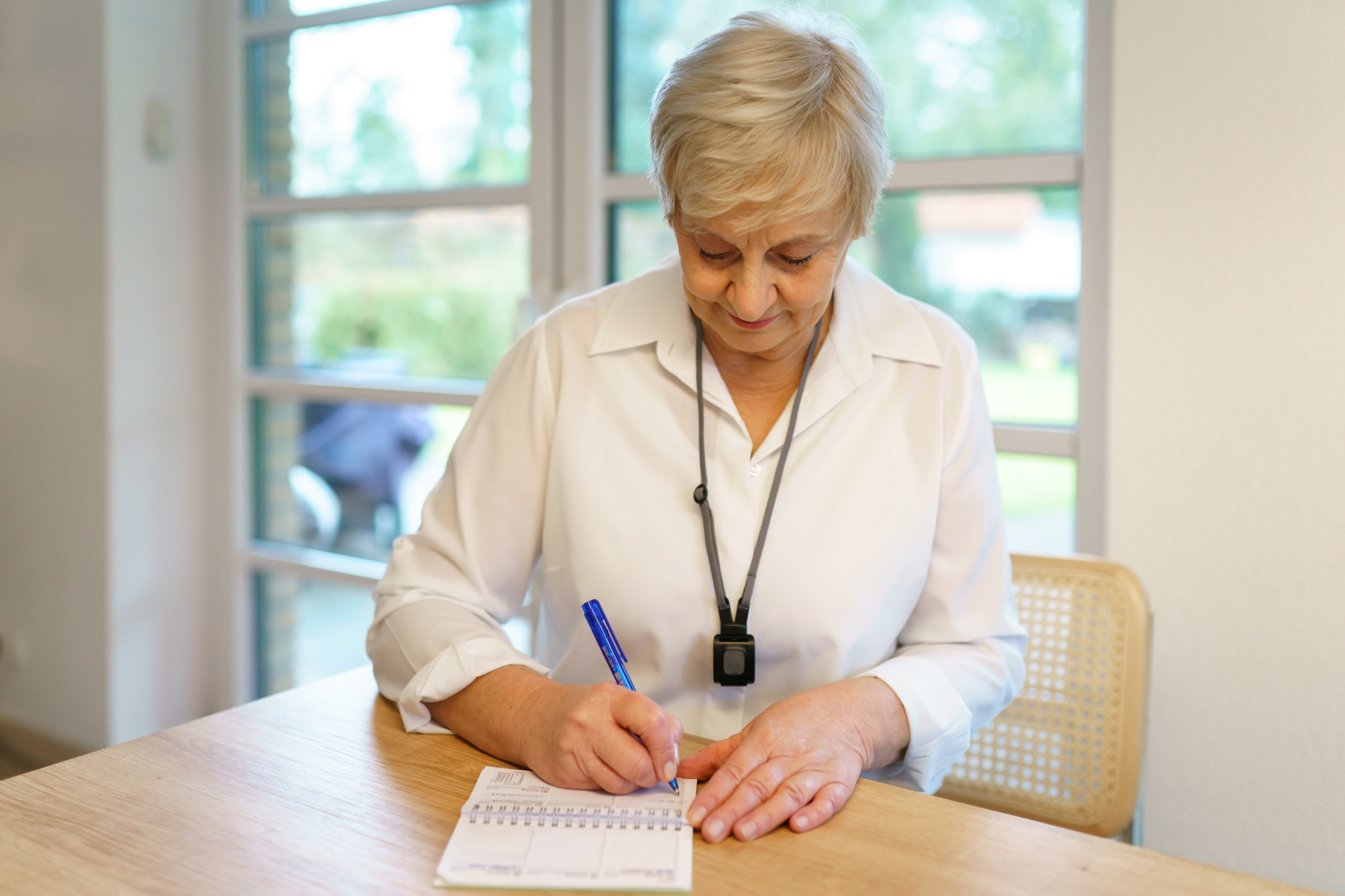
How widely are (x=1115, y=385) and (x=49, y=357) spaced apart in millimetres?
2751

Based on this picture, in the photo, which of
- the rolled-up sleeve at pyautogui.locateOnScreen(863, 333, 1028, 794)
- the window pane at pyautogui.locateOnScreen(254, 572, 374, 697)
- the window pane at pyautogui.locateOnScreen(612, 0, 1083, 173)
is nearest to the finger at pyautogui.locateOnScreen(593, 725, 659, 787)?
the rolled-up sleeve at pyautogui.locateOnScreen(863, 333, 1028, 794)

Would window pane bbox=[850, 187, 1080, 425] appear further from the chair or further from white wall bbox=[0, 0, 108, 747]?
white wall bbox=[0, 0, 108, 747]

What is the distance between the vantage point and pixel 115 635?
9.40ft

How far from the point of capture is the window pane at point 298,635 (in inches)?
119

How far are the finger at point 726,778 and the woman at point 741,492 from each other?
20 mm

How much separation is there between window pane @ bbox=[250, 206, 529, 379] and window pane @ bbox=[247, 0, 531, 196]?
4.3 inches

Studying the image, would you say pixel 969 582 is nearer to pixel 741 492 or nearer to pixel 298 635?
pixel 741 492

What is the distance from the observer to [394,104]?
2.75 m

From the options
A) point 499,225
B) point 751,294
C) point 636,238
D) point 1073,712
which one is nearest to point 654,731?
point 751,294

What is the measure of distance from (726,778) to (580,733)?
5.9 inches

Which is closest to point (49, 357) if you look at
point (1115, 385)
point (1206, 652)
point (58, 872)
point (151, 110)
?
point (151, 110)

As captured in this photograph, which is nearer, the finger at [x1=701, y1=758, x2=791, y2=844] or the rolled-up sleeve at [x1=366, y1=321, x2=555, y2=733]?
the finger at [x1=701, y1=758, x2=791, y2=844]

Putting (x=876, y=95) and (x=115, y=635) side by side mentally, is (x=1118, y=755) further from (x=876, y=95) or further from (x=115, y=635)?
(x=115, y=635)

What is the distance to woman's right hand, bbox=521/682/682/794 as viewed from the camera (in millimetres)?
986
